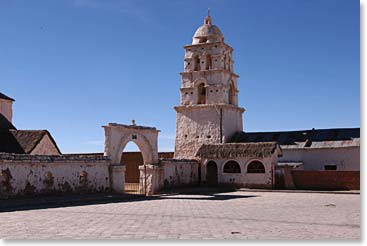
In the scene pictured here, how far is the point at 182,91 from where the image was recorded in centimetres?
3597

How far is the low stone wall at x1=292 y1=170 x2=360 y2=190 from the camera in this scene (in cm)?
2786

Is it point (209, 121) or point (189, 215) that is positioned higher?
point (209, 121)

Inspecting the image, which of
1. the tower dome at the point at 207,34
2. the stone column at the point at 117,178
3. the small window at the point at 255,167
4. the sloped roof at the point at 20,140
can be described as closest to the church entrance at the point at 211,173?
the small window at the point at 255,167

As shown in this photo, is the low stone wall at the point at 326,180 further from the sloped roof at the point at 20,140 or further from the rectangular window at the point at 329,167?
the sloped roof at the point at 20,140

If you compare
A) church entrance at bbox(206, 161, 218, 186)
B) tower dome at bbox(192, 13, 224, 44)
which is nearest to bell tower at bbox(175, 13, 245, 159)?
tower dome at bbox(192, 13, 224, 44)

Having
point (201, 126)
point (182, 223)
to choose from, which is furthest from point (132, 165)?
point (182, 223)

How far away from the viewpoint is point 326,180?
28734 millimetres

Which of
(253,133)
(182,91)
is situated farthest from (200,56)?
(253,133)

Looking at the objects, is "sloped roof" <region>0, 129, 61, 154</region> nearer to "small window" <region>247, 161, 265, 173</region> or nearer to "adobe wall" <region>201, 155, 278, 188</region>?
"adobe wall" <region>201, 155, 278, 188</region>

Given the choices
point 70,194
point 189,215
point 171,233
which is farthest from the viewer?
point 70,194

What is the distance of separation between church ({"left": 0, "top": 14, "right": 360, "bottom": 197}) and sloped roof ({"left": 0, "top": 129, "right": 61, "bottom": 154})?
0.05 m

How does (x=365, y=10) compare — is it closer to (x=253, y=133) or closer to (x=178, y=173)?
(x=178, y=173)

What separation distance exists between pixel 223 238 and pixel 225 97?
24.9m

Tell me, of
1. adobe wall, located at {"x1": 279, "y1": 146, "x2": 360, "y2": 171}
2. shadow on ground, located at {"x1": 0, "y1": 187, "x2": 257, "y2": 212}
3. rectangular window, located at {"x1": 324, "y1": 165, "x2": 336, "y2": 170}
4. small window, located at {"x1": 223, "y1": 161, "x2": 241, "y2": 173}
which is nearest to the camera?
shadow on ground, located at {"x1": 0, "y1": 187, "x2": 257, "y2": 212}
